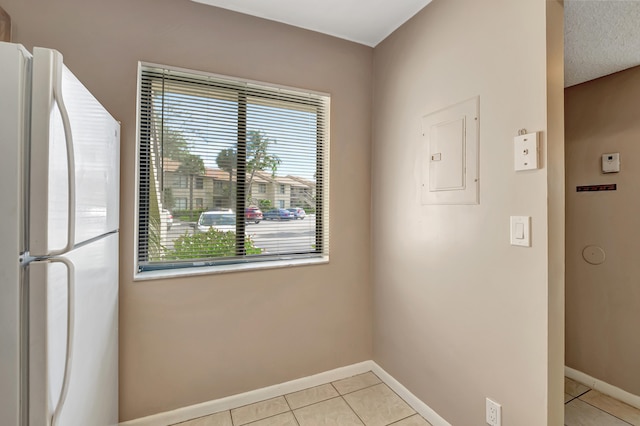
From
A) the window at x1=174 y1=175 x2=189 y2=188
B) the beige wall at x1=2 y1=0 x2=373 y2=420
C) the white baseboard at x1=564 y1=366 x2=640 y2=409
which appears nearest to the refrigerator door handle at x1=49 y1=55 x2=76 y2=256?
the beige wall at x1=2 y1=0 x2=373 y2=420

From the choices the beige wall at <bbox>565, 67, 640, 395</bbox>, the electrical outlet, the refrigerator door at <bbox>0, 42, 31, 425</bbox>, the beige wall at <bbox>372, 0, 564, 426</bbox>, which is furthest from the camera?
the beige wall at <bbox>565, 67, 640, 395</bbox>

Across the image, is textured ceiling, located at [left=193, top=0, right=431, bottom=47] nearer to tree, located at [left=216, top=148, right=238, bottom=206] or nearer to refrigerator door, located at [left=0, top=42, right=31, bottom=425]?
tree, located at [left=216, top=148, right=238, bottom=206]

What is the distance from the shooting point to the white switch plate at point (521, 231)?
127 centimetres

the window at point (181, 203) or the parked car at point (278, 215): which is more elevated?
the window at point (181, 203)

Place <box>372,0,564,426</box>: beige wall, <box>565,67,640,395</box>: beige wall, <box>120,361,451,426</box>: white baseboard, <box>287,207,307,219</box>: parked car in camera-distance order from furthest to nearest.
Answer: <box>287,207,307,219</box>: parked car
<box>565,67,640,395</box>: beige wall
<box>120,361,451,426</box>: white baseboard
<box>372,0,564,426</box>: beige wall

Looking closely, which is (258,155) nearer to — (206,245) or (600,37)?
(206,245)

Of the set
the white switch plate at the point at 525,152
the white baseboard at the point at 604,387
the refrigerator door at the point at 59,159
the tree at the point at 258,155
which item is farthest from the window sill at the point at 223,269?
the white baseboard at the point at 604,387

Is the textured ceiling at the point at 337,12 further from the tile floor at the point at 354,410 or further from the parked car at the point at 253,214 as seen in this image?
the tile floor at the point at 354,410

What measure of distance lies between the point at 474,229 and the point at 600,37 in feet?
5.06

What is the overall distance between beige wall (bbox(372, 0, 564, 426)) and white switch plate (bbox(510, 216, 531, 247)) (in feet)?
0.10

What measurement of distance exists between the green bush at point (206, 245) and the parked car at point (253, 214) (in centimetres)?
13

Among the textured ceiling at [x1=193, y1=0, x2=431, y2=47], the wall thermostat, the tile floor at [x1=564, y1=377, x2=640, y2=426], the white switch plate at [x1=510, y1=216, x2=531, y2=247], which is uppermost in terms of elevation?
the textured ceiling at [x1=193, y1=0, x2=431, y2=47]

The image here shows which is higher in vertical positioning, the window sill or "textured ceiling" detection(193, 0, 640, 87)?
"textured ceiling" detection(193, 0, 640, 87)

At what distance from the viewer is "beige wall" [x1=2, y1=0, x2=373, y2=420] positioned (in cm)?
162
